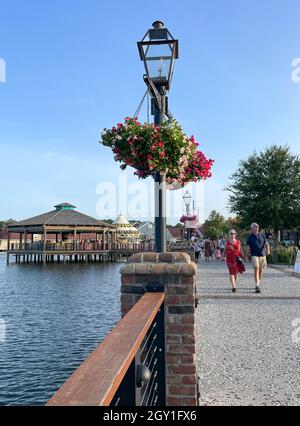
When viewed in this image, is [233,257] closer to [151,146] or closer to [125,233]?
[151,146]

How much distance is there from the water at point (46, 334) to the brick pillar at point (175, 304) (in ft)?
16.5

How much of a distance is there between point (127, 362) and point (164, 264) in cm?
205

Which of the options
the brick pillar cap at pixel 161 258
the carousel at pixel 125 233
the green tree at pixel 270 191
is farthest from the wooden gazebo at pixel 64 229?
the brick pillar cap at pixel 161 258

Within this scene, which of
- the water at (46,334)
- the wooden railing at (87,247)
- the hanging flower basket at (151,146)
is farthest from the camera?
the wooden railing at (87,247)

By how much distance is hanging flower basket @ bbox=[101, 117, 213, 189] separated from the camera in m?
4.07

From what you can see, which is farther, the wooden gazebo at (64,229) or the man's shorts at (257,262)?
the wooden gazebo at (64,229)

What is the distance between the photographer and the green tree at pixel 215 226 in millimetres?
65363

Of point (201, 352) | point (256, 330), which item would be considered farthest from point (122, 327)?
point (256, 330)

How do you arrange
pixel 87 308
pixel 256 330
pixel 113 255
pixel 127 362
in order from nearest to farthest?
pixel 127 362 → pixel 256 330 → pixel 87 308 → pixel 113 255

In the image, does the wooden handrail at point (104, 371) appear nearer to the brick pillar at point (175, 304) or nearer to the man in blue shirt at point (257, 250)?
the brick pillar at point (175, 304)

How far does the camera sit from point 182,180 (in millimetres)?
4746

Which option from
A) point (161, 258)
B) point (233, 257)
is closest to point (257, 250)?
point (233, 257)

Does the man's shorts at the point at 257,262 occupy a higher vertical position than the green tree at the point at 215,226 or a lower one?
lower
